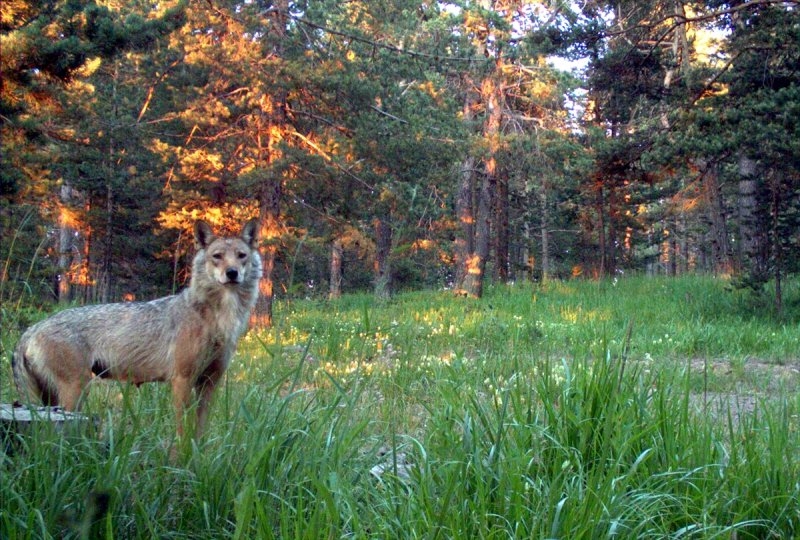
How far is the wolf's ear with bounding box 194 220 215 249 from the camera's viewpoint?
5961 millimetres

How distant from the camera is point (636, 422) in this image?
11.8ft

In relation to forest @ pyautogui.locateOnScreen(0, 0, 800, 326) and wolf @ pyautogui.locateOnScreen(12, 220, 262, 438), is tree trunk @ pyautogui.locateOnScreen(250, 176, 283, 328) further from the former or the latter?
wolf @ pyautogui.locateOnScreen(12, 220, 262, 438)

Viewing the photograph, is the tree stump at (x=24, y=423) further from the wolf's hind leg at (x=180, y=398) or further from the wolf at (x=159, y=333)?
the wolf at (x=159, y=333)

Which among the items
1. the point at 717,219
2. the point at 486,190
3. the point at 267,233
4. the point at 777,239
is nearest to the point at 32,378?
the point at 267,233

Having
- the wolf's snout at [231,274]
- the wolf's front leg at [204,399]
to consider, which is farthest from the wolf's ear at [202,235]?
the wolf's front leg at [204,399]

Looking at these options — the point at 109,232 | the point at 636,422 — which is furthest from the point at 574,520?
the point at 109,232

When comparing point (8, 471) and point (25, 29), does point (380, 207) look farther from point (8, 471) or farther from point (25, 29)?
point (8, 471)

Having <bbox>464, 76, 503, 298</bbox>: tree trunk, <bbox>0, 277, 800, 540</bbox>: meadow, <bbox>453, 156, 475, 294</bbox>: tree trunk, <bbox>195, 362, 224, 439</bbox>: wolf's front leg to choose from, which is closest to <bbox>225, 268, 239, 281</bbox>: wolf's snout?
<bbox>195, 362, 224, 439</bbox>: wolf's front leg

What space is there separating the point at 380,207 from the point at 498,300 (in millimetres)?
3946

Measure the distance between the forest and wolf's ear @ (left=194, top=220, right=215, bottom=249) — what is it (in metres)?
3.98

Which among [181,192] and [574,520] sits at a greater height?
[181,192]

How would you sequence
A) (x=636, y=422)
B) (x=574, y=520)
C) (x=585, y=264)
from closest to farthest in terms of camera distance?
1. (x=574, y=520)
2. (x=636, y=422)
3. (x=585, y=264)

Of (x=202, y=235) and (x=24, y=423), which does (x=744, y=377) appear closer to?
(x=202, y=235)

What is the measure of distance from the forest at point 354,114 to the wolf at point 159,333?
13.2 ft
